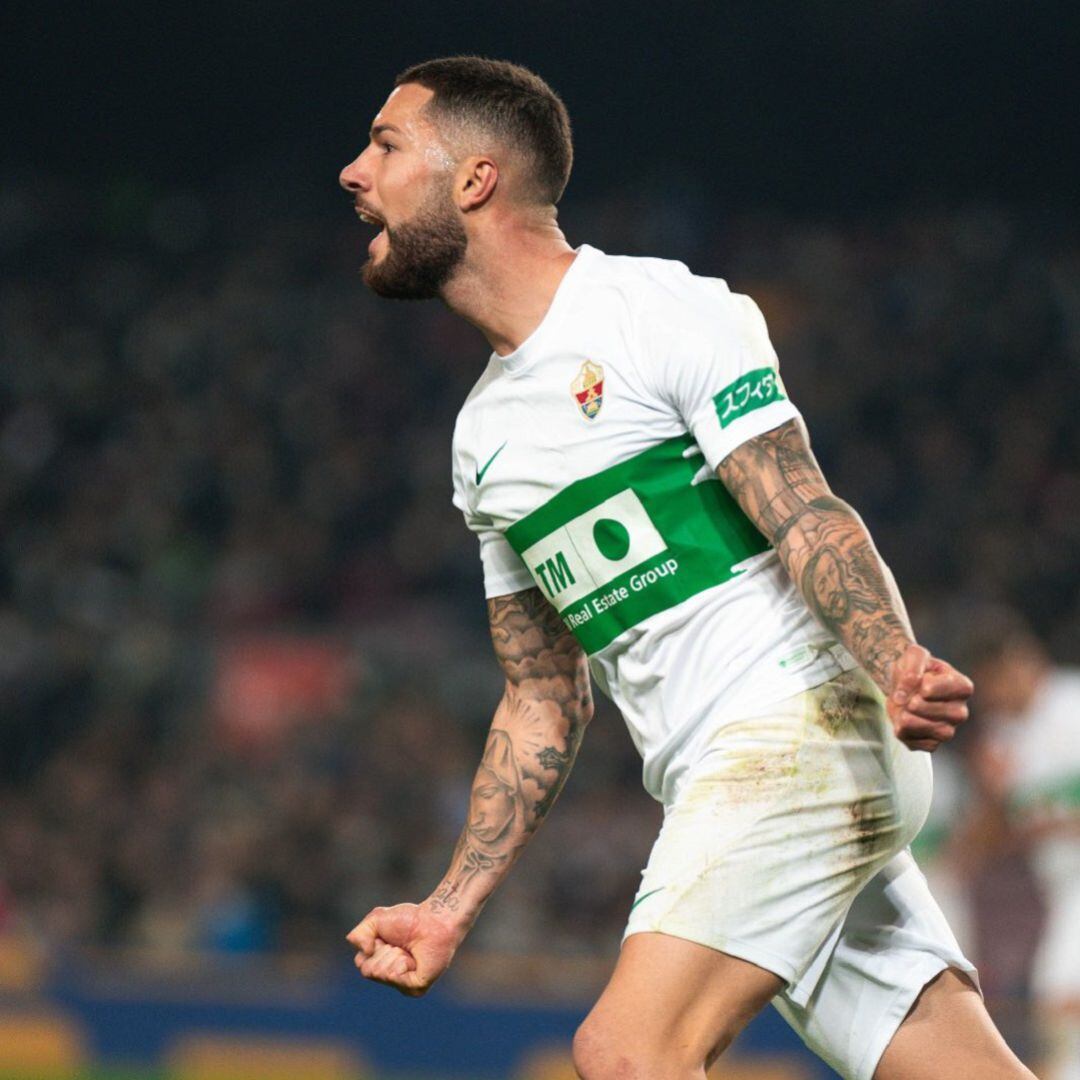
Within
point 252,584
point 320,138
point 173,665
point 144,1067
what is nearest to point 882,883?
point 144,1067

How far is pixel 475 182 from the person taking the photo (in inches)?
129

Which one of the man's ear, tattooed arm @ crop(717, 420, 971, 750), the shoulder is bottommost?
tattooed arm @ crop(717, 420, 971, 750)

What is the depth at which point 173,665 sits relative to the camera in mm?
10461

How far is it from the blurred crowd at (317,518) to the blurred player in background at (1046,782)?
2.69m

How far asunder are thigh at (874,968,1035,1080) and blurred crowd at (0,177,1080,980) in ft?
17.8

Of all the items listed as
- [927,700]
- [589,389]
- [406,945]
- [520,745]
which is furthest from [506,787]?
[927,700]

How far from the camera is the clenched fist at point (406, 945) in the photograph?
3.18 m

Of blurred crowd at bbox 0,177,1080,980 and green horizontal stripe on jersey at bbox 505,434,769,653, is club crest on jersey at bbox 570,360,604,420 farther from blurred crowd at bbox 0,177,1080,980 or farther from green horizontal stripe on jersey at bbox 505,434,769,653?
blurred crowd at bbox 0,177,1080,980

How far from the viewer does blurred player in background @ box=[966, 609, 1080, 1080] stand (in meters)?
6.01

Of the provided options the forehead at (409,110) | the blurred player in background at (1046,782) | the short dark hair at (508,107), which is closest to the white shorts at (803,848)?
the short dark hair at (508,107)

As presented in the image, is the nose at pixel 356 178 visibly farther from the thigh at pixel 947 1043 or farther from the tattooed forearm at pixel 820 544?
the thigh at pixel 947 1043

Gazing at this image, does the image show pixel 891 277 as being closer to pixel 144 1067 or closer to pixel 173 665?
pixel 173 665

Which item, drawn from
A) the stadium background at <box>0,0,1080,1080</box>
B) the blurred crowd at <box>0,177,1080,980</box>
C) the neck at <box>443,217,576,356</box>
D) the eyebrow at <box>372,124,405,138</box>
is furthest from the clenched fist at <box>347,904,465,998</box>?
the blurred crowd at <box>0,177,1080,980</box>

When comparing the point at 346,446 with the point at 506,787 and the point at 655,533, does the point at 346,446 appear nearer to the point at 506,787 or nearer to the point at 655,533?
the point at 506,787
